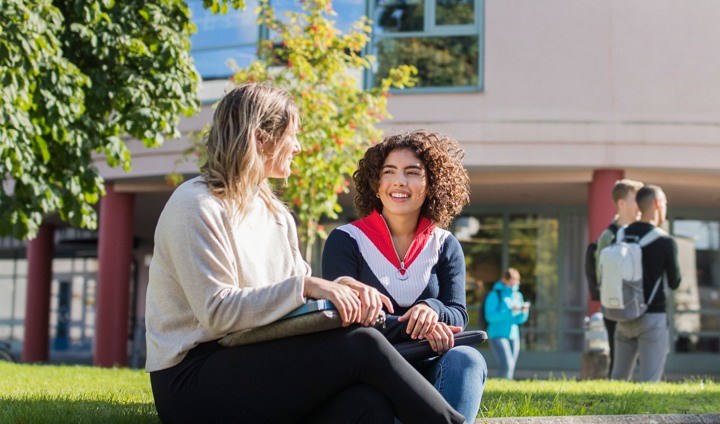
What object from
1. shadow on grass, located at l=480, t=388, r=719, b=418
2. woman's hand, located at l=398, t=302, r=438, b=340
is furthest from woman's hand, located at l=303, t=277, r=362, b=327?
shadow on grass, located at l=480, t=388, r=719, b=418

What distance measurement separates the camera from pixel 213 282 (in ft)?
10.8

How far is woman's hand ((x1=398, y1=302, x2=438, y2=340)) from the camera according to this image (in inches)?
151

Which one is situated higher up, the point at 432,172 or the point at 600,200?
the point at 432,172

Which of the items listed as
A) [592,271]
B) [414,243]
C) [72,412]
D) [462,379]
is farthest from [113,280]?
[462,379]

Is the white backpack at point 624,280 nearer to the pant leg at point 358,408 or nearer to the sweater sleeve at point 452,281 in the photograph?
the sweater sleeve at point 452,281

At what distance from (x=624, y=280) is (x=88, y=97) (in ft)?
17.6

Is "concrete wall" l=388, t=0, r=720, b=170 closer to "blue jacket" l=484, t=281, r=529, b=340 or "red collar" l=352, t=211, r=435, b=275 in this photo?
"blue jacket" l=484, t=281, r=529, b=340

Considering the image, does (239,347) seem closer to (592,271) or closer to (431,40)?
(592,271)

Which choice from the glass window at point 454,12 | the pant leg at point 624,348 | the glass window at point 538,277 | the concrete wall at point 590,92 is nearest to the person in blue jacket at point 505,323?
the pant leg at point 624,348

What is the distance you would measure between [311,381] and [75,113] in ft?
21.4

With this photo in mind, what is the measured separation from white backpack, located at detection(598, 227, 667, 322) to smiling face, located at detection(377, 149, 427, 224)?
4.17m

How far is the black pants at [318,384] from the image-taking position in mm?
3293

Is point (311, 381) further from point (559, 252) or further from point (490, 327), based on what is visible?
point (559, 252)

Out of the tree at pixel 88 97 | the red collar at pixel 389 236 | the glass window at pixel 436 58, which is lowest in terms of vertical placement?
the red collar at pixel 389 236
